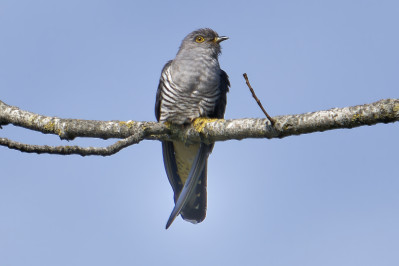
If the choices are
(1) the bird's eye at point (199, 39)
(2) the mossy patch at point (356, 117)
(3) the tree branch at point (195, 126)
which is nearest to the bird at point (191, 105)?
(1) the bird's eye at point (199, 39)

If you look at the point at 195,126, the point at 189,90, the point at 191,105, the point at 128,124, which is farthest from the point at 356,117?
the point at 189,90

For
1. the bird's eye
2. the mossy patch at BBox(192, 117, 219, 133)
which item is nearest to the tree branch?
the mossy patch at BBox(192, 117, 219, 133)

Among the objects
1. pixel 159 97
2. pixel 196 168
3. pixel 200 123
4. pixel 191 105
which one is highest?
pixel 159 97

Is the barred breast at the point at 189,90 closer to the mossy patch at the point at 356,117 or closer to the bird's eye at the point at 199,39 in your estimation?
the bird's eye at the point at 199,39

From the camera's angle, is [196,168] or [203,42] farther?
[203,42]

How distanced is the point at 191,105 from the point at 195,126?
22.9 inches

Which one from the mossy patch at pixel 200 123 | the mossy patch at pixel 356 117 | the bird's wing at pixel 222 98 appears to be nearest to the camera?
the mossy patch at pixel 356 117

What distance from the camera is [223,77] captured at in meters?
5.77

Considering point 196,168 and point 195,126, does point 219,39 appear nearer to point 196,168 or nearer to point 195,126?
point 196,168

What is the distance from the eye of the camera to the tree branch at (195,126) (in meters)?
2.92

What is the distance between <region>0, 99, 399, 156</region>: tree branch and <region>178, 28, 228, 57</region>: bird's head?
147 cm

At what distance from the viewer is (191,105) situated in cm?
526

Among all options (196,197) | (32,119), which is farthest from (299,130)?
(196,197)

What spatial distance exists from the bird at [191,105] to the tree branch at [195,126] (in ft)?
1.27
